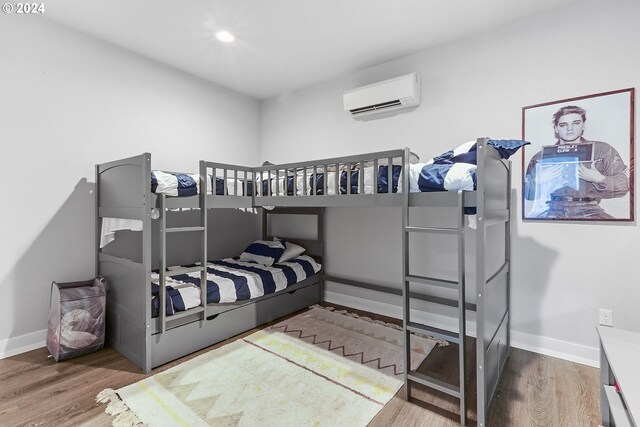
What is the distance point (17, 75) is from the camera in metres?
2.33

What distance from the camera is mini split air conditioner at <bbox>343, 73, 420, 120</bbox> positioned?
289 centimetres

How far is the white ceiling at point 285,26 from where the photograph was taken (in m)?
2.28

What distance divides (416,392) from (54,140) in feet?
11.0

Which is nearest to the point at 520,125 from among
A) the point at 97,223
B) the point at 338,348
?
the point at 338,348

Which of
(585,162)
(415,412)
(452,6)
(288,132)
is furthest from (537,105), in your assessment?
(288,132)

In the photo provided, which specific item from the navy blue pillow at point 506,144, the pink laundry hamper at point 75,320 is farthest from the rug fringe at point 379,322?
the pink laundry hamper at point 75,320

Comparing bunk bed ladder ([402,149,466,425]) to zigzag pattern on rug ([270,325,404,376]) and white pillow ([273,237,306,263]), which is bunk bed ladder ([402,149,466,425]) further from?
white pillow ([273,237,306,263])

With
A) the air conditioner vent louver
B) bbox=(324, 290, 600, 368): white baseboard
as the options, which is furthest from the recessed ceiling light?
bbox=(324, 290, 600, 368): white baseboard

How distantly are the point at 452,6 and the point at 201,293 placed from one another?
2.93 meters

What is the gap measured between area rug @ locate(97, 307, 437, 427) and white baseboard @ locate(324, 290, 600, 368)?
366 mm

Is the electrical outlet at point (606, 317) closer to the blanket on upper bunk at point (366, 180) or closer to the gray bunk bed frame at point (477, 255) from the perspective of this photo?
the gray bunk bed frame at point (477, 255)

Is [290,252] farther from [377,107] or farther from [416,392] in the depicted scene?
[416,392]

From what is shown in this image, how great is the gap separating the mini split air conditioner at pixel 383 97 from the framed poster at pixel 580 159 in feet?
3.17

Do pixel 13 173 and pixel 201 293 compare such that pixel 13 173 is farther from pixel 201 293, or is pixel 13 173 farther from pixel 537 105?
pixel 537 105
